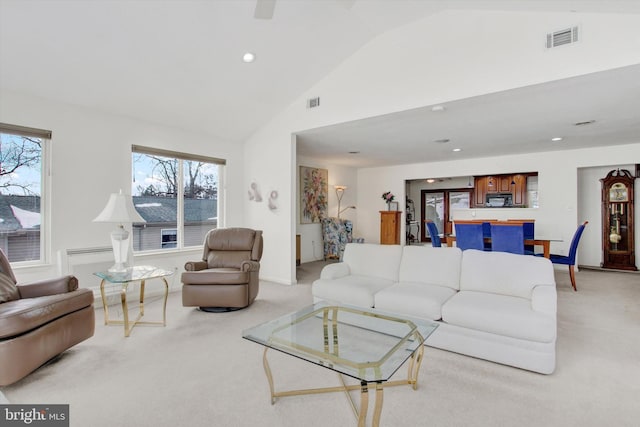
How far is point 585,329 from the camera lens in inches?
123

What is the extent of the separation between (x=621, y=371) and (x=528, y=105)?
111 inches

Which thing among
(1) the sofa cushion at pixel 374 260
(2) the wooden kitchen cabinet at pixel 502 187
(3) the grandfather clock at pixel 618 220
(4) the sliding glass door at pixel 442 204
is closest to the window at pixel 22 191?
(1) the sofa cushion at pixel 374 260

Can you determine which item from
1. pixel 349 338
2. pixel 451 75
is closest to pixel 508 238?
pixel 451 75

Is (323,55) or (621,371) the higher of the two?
(323,55)

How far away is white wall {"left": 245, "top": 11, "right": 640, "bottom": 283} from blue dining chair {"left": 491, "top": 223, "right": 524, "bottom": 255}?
2172mm

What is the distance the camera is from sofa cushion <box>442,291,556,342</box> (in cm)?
226

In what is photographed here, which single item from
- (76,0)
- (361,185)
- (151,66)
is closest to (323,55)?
(151,66)

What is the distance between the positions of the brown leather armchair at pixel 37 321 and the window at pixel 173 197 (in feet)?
5.89

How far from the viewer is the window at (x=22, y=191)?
11.2 feet

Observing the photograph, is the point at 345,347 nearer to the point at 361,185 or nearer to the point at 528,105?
the point at 528,105

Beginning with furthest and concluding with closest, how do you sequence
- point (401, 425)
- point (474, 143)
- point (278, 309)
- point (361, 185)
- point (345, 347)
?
point (361, 185), point (474, 143), point (278, 309), point (345, 347), point (401, 425)

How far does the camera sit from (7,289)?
2566mm

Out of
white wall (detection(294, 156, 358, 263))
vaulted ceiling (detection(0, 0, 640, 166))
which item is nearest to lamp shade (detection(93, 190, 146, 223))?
vaulted ceiling (detection(0, 0, 640, 166))

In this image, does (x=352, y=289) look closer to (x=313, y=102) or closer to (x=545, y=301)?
(x=545, y=301)
